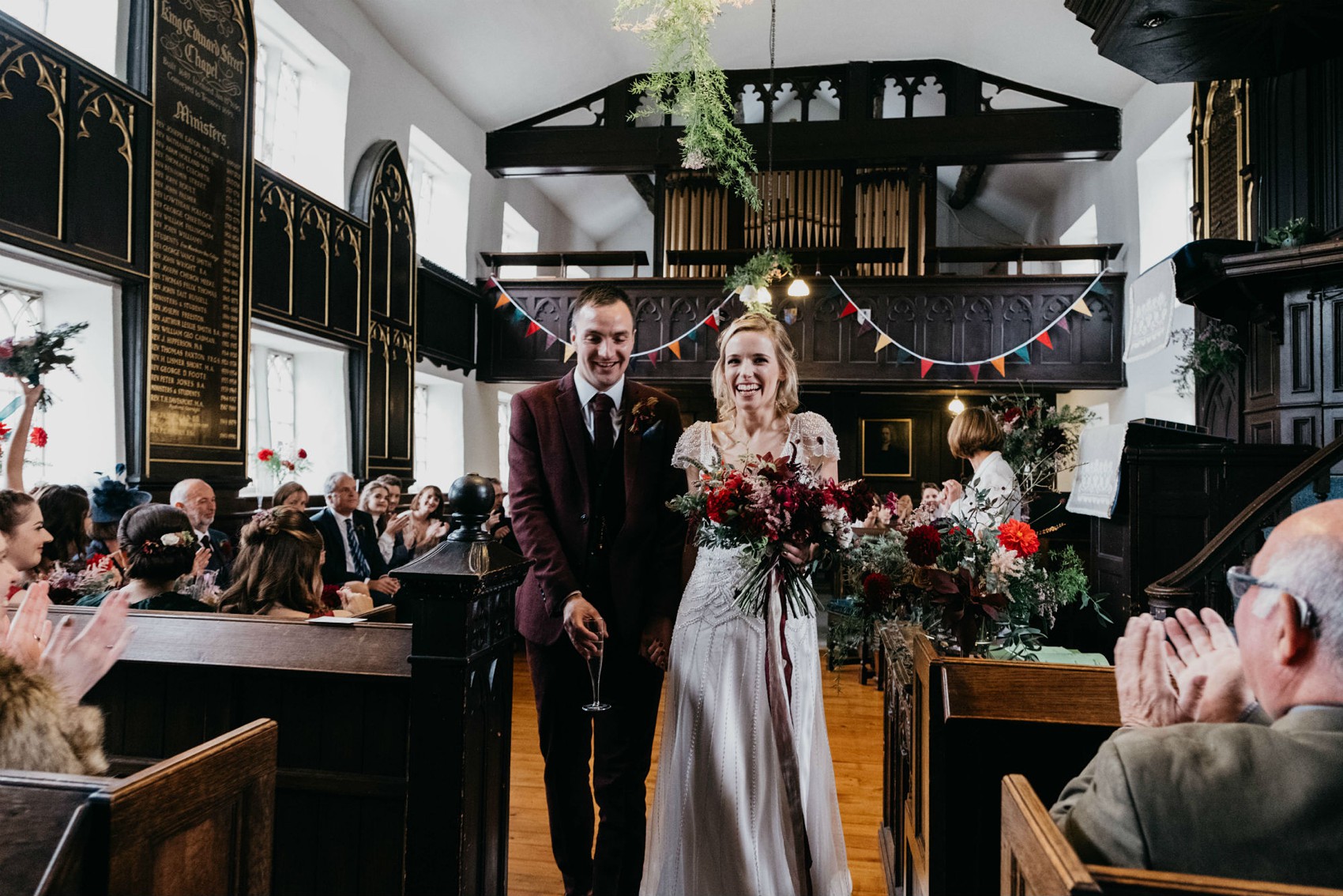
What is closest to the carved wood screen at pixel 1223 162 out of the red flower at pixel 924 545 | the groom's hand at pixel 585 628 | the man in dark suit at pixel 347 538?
the red flower at pixel 924 545

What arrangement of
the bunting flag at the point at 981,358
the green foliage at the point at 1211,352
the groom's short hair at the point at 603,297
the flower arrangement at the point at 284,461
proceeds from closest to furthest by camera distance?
the groom's short hair at the point at 603,297 < the green foliage at the point at 1211,352 < the flower arrangement at the point at 284,461 < the bunting flag at the point at 981,358

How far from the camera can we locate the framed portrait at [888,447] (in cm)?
1202

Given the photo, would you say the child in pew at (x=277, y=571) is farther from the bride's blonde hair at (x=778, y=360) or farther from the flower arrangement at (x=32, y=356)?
the flower arrangement at (x=32, y=356)

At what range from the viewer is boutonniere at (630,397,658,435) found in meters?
2.32

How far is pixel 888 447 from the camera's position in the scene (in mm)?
12047

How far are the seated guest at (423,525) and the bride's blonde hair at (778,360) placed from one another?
3.75 metres

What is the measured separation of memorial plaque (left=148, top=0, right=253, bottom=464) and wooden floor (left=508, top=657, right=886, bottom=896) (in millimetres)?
2729

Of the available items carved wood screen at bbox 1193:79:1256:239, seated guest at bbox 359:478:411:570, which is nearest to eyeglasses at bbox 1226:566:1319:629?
seated guest at bbox 359:478:411:570

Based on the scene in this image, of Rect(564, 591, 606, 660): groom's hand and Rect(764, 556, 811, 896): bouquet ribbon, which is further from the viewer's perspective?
Rect(764, 556, 811, 896): bouquet ribbon

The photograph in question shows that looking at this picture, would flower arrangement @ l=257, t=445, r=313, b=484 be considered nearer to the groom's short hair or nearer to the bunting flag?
the groom's short hair

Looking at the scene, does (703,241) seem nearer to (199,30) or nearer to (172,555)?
(199,30)

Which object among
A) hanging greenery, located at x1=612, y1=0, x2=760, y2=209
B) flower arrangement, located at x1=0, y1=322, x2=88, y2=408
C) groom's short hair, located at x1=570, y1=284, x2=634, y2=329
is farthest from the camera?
hanging greenery, located at x1=612, y1=0, x2=760, y2=209

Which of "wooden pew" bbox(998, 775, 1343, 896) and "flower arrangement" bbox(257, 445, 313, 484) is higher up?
"flower arrangement" bbox(257, 445, 313, 484)

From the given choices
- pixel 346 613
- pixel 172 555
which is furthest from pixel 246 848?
pixel 346 613
